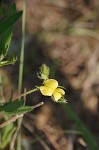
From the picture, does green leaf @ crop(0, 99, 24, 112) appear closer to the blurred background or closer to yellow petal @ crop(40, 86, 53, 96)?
yellow petal @ crop(40, 86, 53, 96)

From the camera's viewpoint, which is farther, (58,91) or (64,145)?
(64,145)

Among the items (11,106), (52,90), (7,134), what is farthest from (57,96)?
(7,134)

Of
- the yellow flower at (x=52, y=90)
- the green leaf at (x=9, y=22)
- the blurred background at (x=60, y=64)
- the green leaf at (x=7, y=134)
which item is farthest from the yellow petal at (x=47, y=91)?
the blurred background at (x=60, y=64)

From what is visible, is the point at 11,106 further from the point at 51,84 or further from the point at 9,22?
the point at 9,22

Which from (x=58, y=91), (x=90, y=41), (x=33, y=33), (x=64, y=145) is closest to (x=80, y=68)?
(x=90, y=41)

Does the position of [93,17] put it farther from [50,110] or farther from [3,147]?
[3,147]

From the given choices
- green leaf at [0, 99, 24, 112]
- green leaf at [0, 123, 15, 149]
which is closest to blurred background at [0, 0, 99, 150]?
green leaf at [0, 123, 15, 149]

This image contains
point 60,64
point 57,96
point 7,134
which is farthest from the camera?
point 60,64
